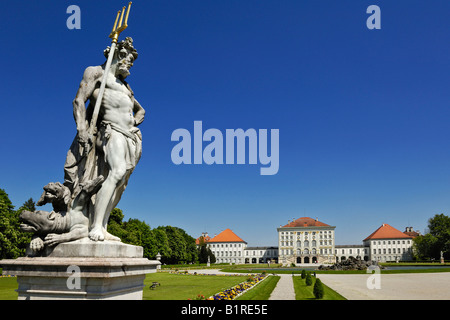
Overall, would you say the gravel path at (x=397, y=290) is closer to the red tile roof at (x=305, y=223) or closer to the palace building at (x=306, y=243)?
the palace building at (x=306, y=243)

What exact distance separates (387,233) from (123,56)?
12845cm

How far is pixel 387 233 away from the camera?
117 metres

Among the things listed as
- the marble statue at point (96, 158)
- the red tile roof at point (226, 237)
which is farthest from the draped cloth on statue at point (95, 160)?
the red tile roof at point (226, 237)

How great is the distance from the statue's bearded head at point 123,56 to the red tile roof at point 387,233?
4945 inches

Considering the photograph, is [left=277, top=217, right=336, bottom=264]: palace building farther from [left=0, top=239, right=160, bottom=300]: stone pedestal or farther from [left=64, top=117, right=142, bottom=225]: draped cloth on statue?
[left=0, top=239, right=160, bottom=300]: stone pedestal

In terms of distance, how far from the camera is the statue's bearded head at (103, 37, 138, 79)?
497 cm

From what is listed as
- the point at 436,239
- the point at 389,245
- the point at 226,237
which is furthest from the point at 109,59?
the point at 226,237

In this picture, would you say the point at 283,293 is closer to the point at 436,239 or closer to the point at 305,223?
the point at 436,239

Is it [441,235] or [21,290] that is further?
[441,235]

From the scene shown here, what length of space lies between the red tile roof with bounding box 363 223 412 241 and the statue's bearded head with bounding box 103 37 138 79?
412 ft
